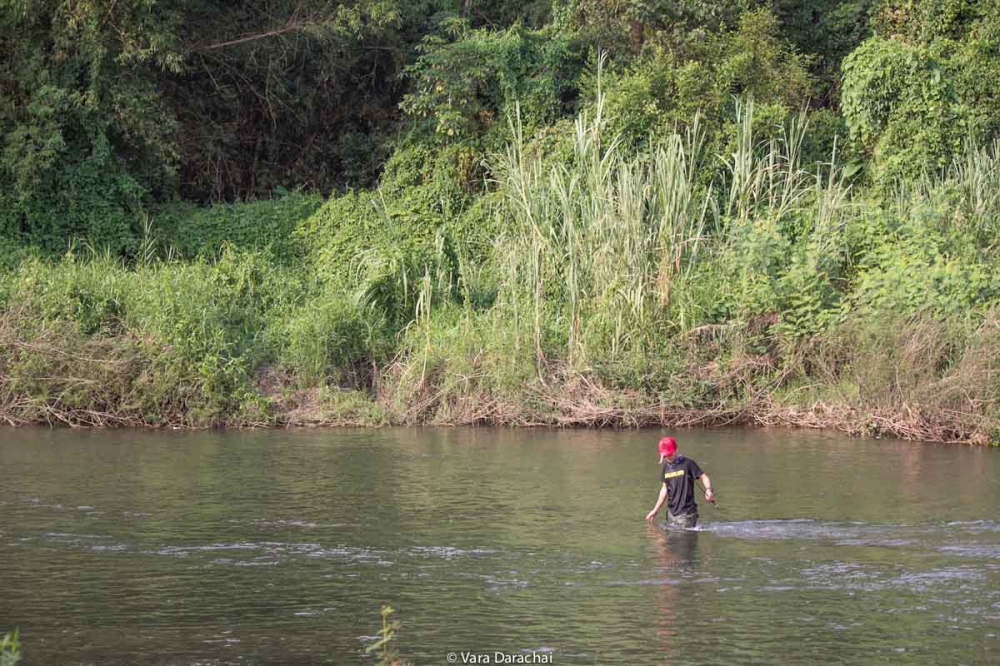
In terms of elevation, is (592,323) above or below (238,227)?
below

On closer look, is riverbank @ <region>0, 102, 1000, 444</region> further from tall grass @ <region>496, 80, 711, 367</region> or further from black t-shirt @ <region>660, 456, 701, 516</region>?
black t-shirt @ <region>660, 456, 701, 516</region>

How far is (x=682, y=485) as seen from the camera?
12.0 m

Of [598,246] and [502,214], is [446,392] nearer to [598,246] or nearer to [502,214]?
[598,246]

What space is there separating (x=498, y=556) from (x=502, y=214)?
1283 cm

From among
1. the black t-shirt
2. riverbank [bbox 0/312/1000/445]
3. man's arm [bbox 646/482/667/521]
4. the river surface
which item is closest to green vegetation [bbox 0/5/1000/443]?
riverbank [bbox 0/312/1000/445]

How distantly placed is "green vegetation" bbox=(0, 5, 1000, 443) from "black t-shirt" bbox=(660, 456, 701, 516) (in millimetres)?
6808

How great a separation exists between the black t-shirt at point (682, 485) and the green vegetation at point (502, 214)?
22.3 feet

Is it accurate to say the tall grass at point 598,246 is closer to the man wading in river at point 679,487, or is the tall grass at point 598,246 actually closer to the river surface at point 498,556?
the river surface at point 498,556

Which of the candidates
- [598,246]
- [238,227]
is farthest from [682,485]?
[238,227]

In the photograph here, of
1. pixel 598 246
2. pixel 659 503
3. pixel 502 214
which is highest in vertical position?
pixel 502 214

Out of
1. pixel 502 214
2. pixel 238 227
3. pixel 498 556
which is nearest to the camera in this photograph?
pixel 498 556

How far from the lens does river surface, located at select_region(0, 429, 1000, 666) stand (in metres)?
8.80

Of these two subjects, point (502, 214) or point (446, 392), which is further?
point (502, 214)

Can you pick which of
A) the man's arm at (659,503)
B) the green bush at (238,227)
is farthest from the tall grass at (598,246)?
the man's arm at (659,503)
